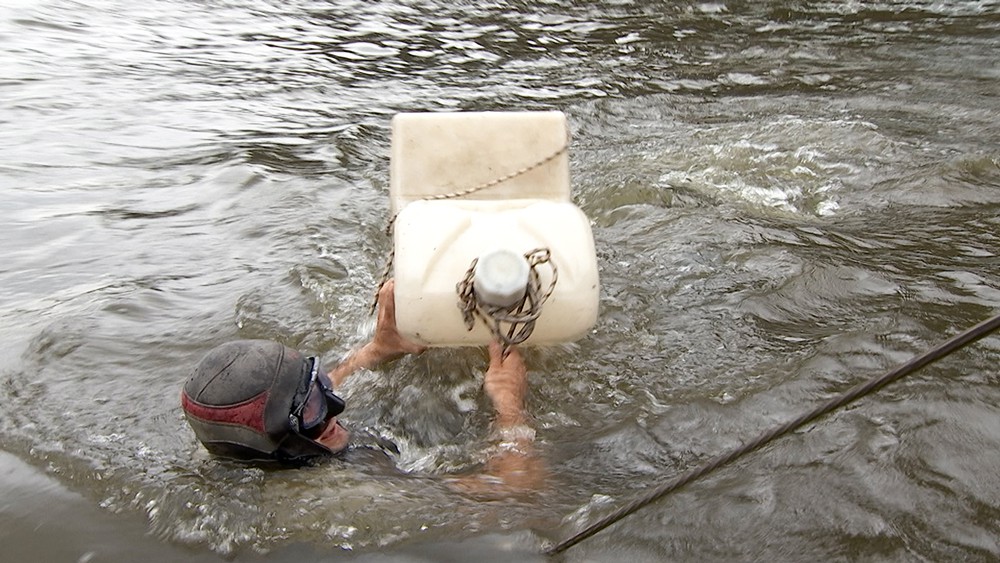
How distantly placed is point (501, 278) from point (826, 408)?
47.0 inches

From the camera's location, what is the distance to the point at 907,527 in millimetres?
2498

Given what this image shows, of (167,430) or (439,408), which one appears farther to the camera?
(439,408)

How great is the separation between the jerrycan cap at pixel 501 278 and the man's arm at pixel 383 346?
0.62m

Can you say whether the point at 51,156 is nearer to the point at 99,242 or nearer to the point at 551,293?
the point at 99,242

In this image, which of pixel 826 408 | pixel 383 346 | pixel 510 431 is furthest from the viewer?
pixel 383 346

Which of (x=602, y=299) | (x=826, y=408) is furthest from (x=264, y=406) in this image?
(x=602, y=299)

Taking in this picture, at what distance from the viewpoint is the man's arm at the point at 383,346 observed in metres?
3.43

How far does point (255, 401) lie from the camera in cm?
248

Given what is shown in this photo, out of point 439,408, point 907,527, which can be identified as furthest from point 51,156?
point 907,527

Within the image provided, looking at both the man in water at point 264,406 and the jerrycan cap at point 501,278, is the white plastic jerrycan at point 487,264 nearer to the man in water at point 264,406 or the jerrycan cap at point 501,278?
the jerrycan cap at point 501,278

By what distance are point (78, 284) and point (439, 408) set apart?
7.01 ft

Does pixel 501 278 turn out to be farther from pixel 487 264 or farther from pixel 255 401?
pixel 255 401

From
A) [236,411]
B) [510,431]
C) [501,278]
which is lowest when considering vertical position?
[510,431]

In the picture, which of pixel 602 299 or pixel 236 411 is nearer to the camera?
pixel 236 411
